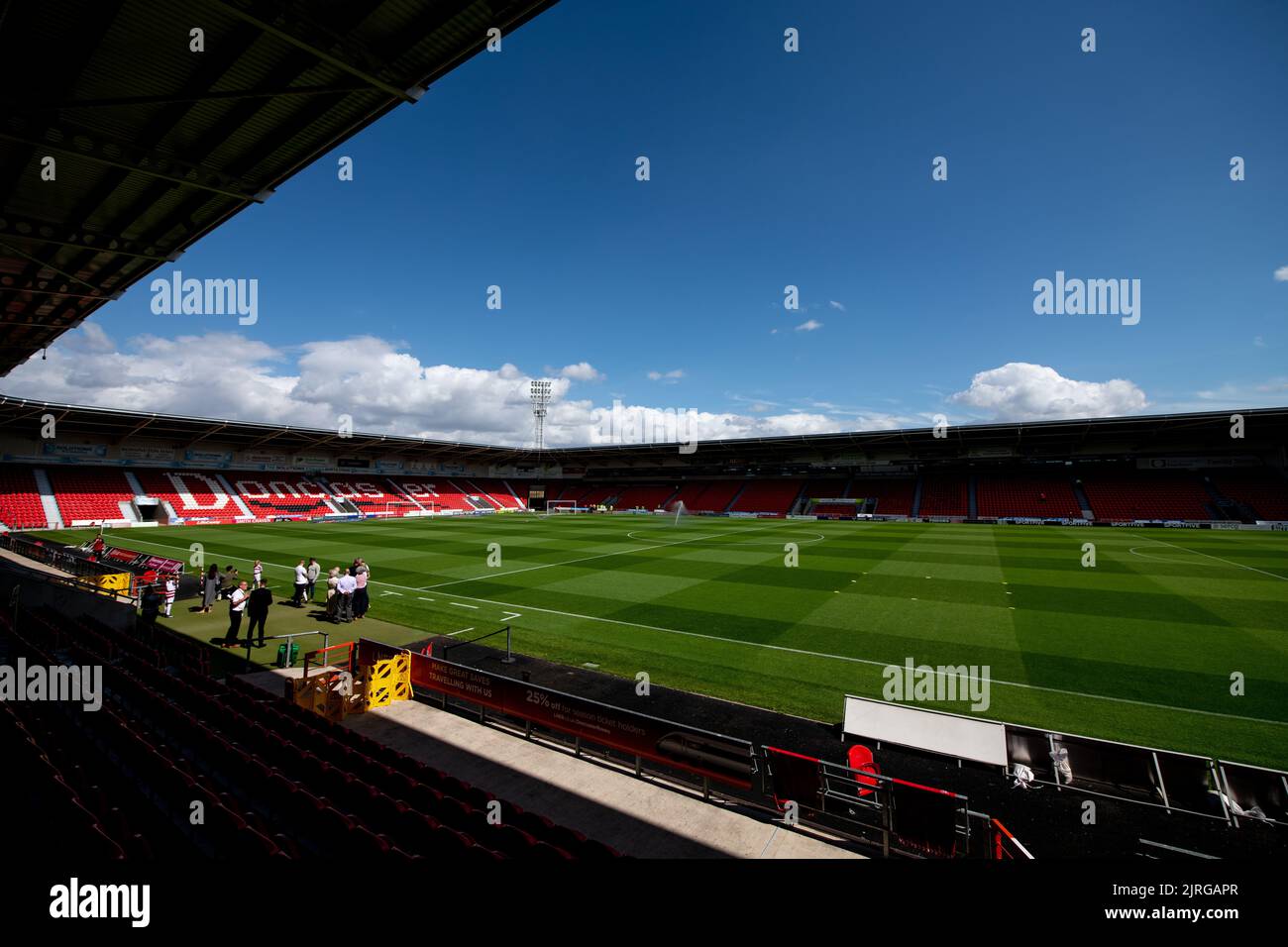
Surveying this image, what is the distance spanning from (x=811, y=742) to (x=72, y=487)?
60.5 meters

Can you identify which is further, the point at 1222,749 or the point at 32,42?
the point at 1222,749

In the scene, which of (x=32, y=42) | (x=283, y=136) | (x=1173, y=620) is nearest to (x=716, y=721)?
(x=283, y=136)

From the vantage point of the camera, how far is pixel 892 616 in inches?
Answer: 661

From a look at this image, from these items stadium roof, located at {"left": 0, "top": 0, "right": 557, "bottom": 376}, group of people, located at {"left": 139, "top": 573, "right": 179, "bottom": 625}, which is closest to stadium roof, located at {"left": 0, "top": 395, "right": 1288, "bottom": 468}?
group of people, located at {"left": 139, "top": 573, "right": 179, "bottom": 625}

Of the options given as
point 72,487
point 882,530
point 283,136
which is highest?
point 283,136

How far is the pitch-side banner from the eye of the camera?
7.04 meters

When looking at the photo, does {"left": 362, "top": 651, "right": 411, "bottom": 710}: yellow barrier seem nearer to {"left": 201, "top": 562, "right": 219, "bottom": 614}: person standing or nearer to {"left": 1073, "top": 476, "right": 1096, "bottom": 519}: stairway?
{"left": 201, "top": 562, "right": 219, "bottom": 614}: person standing

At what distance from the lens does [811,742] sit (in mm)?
8375

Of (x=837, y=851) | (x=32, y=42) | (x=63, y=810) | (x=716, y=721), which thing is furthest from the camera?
(x=716, y=721)

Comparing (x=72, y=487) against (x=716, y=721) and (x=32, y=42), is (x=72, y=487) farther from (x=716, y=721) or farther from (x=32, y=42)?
(x=716, y=721)

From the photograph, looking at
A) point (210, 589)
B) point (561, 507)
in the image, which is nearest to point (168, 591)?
point (210, 589)

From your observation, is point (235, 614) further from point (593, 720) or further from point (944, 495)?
point (944, 495)
